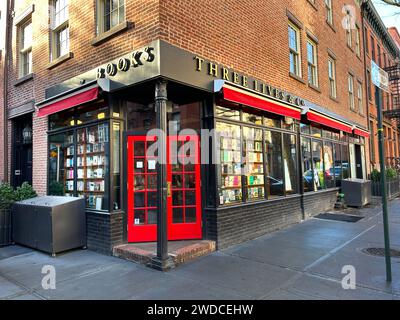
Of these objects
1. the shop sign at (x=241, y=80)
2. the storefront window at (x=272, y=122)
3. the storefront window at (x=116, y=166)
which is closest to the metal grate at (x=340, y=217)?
the storefront window at (x=272, y=122)

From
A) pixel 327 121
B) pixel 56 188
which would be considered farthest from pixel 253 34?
pixel 56 188

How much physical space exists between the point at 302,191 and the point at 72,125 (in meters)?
6.67

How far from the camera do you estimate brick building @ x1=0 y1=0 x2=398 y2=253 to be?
6.04 m

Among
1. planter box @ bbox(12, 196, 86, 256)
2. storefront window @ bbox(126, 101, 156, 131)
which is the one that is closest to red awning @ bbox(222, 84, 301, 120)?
storefront window @ bbox(126, 101, 156, 131)

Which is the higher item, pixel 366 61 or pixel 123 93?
pixel 366 61

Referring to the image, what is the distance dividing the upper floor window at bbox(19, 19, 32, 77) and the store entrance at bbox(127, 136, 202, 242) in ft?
18.2

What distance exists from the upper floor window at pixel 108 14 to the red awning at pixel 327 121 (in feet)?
19.7

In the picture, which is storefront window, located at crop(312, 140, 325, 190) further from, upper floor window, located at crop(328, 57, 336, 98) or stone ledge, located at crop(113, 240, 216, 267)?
stone ledge, located at crop(113, 240, 216, 267)

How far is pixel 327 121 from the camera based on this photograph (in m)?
11.0

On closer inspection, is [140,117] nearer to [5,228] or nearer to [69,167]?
[69,167]

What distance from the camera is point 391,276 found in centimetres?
466

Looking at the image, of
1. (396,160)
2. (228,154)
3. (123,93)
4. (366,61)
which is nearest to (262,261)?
(228,154)

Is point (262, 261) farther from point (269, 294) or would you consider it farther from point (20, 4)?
point (20, 4)

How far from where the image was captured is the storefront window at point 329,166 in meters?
12.0
